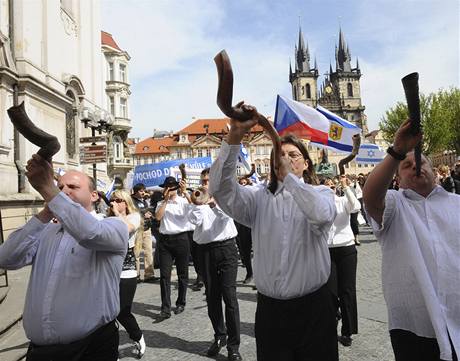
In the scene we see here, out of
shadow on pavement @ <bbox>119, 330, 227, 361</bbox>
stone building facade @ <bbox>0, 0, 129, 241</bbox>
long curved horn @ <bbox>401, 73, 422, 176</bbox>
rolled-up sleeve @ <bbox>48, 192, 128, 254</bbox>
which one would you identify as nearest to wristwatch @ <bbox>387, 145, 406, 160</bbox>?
long curved horn @ <bbox>401, 73, 422, 176</bbox>

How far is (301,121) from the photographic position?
7.62 m

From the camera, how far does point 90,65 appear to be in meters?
21.0

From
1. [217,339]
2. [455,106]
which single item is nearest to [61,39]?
[217,339]

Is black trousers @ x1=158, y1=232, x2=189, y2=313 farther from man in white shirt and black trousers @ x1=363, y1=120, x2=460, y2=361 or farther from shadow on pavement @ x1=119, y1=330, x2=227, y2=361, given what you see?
man in white shirt and black trousers @ x1=363, y1=120, x2=460, y2=361

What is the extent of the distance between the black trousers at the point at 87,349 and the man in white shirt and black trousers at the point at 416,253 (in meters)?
1.78

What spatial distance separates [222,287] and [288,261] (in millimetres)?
2766

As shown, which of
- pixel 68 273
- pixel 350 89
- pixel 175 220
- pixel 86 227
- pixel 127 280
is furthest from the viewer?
pixel 350 89

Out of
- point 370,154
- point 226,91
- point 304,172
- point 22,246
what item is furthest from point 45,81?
point 226,91

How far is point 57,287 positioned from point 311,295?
158 centimetres

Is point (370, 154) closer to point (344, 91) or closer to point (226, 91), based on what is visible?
point (226, 91)

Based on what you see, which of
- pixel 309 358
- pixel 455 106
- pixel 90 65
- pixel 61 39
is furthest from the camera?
pixel 455 106

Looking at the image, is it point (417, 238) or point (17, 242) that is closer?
point (417, 238)

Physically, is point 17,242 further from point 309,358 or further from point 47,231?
point 309,358

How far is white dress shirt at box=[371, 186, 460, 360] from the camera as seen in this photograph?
2.24 m
